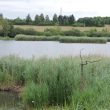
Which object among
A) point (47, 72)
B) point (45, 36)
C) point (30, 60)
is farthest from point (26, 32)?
point (47, 72)

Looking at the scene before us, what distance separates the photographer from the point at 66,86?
10344mm

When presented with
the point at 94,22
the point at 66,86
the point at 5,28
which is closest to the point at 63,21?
the point at 94,22

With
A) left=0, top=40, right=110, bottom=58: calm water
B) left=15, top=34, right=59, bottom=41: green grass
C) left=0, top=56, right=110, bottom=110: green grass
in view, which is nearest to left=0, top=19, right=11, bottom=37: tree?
left=15, top=34, right=59, bottom=41: green grass

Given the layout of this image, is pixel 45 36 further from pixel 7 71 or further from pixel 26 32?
pixel 7 71

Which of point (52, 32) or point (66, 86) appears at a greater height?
point (66, 86)

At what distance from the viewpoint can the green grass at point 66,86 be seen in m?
7.91

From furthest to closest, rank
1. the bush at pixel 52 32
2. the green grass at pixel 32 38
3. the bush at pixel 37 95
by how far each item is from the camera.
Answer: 1. the bush at pixel 52 32
2. the green grass at pixel 32 38
3. the bush at pixel 37 95

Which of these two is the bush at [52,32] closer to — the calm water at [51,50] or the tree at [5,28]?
the tree at [5,28]

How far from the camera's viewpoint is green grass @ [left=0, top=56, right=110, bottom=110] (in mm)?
7906

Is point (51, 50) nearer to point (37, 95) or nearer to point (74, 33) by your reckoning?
point (37, 95)

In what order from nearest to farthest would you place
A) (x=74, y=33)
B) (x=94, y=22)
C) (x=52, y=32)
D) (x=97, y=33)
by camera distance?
(x=74, y=33) < (x=97, y=33) < (x=52, y=32) < (x=94, y=22)

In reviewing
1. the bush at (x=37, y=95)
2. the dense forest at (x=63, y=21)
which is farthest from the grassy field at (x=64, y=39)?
the bush at (x=37, y=95)

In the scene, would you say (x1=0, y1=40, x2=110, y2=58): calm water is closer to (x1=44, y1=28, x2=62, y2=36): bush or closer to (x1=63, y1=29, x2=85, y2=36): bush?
(x1=63, y1=29, x2=85, y2=36): bush

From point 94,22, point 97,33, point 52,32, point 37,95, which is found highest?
point 94,22
